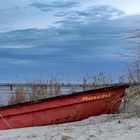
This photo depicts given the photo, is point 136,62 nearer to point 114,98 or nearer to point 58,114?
point 114,98

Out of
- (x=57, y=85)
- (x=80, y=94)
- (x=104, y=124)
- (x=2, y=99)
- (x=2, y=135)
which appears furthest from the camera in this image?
(x=2, y=99)

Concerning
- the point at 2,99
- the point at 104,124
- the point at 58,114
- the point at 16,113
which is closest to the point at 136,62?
the point at 104,124

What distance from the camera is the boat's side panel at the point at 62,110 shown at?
1268cm

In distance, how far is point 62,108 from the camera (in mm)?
12797

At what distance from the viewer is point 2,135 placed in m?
10.8

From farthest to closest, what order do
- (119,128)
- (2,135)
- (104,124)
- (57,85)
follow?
(57,85), (2,135), (104,124), (119,128)

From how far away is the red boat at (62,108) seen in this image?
498 inches

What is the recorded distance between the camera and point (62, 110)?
506 inches

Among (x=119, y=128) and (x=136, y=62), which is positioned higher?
(x=136, y=62)

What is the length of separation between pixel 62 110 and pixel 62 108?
0.07 meters

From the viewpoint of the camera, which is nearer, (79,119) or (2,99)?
(79,119)

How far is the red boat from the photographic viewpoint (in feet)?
41.5

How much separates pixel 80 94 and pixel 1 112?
7.10 feet

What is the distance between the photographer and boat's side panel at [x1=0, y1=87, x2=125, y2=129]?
Result: 12.7m
